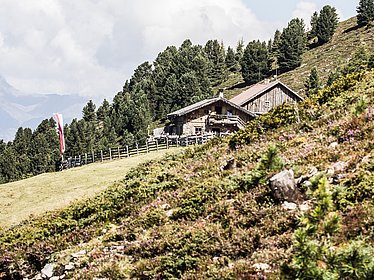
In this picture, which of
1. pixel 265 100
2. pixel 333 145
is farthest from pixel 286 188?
pixel 265 100

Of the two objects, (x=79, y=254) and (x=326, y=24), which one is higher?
(x=326, y=24)

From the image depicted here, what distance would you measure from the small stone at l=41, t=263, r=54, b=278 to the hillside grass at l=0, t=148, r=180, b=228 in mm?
12440

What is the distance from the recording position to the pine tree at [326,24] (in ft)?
399

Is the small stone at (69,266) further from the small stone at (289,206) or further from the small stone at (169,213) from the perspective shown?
the small stone at (289,206)

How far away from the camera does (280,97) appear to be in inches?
2867

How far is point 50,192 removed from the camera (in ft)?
109

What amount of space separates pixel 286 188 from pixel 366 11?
118820 millimetres

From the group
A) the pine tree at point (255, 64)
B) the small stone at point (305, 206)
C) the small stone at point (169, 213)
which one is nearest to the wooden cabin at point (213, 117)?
the small stone at point (169, 213)

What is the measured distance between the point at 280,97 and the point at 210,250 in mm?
65286

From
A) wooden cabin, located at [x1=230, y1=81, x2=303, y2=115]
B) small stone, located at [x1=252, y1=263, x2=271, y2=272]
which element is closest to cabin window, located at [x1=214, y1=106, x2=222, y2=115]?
wooden cabin, located at [x1=230, y1=81, x2=303, y2=115]

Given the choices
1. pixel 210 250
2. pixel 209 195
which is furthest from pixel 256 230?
pixel 209 195

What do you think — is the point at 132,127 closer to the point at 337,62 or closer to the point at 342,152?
the point at 337,62

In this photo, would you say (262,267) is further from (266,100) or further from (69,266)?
(266,100)

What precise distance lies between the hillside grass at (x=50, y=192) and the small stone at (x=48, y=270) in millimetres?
12440
